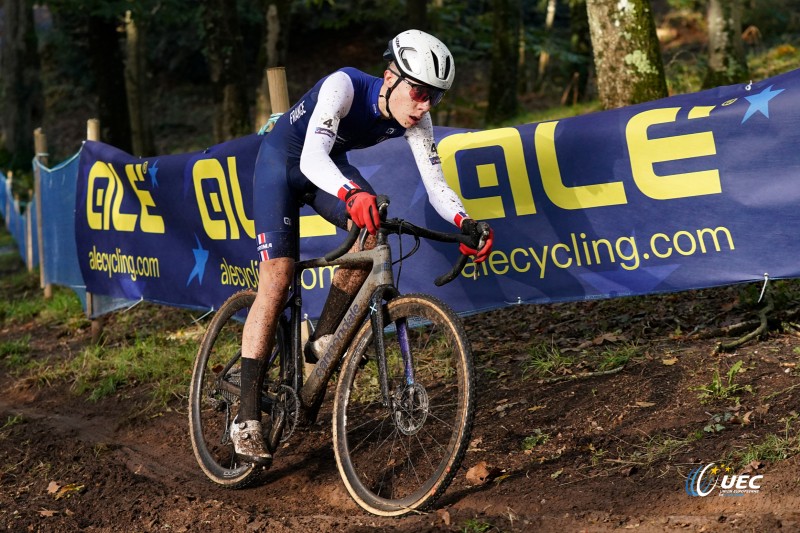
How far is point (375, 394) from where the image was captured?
20.4 feet

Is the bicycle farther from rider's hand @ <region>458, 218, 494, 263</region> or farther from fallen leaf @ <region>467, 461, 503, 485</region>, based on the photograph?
fallen leaf @ <region>467, 461, 503, 485</region>


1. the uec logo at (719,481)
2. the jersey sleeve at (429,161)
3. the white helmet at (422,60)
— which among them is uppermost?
the white helmet at (422,60)

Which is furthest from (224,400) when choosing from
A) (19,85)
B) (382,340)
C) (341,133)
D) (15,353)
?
(19,85)

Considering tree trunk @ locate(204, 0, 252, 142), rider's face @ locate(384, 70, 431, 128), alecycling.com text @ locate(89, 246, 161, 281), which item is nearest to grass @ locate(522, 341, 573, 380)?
rider's face @ locate(384, 70, 431, 128)

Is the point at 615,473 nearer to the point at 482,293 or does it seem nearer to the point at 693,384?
the point at 693,384

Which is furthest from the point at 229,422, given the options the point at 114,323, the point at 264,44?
the point at 264,44

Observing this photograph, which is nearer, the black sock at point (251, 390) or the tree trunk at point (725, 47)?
the black sock at point (251, 390)

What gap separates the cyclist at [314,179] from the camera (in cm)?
455

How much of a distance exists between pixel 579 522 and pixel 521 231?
7.72 feet

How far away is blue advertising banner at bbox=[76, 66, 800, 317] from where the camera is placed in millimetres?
5125

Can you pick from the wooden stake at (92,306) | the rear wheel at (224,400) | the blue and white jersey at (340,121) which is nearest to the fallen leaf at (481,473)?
the rear wheel at (224,400)

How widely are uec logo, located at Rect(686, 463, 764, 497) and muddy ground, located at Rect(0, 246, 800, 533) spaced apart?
48 mm

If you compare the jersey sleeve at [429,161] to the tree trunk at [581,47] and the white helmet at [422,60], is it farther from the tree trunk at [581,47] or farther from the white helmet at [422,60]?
the tree trunk at [581,47]

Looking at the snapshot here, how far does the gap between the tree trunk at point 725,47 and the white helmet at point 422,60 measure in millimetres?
10025
